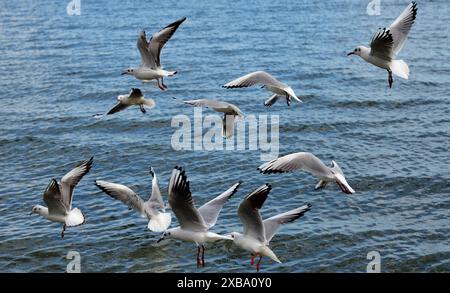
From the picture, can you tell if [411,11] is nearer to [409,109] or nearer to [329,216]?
[329,216]

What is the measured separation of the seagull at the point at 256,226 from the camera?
1293 cm

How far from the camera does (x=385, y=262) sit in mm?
17453

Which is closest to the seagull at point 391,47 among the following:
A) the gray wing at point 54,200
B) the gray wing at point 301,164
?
the gray wing at point 301,164

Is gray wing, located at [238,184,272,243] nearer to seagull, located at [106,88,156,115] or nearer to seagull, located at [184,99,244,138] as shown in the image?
seagull, located at [184,99,244,138]

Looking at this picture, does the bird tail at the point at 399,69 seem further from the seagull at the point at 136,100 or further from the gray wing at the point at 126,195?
the gray wing at the point at 126,195

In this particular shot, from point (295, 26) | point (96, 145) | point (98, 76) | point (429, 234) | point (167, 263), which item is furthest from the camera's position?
point (295, 26)

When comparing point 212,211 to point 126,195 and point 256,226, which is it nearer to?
point 256,226

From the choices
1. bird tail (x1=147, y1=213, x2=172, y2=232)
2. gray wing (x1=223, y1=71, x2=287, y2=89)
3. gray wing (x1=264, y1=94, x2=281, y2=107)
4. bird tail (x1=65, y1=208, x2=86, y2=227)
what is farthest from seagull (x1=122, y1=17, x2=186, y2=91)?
bird tail (x1=65, y1=208, x2=86, y2=227)

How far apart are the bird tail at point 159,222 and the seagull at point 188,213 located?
0.50ft

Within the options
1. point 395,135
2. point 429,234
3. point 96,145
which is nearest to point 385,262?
point 429,234

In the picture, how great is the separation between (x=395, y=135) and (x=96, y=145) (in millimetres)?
9723

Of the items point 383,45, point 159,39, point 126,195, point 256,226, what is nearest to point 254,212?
point 256,226

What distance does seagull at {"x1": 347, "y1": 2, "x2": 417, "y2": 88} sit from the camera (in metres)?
14.9

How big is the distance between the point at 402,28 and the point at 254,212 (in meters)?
5.09
